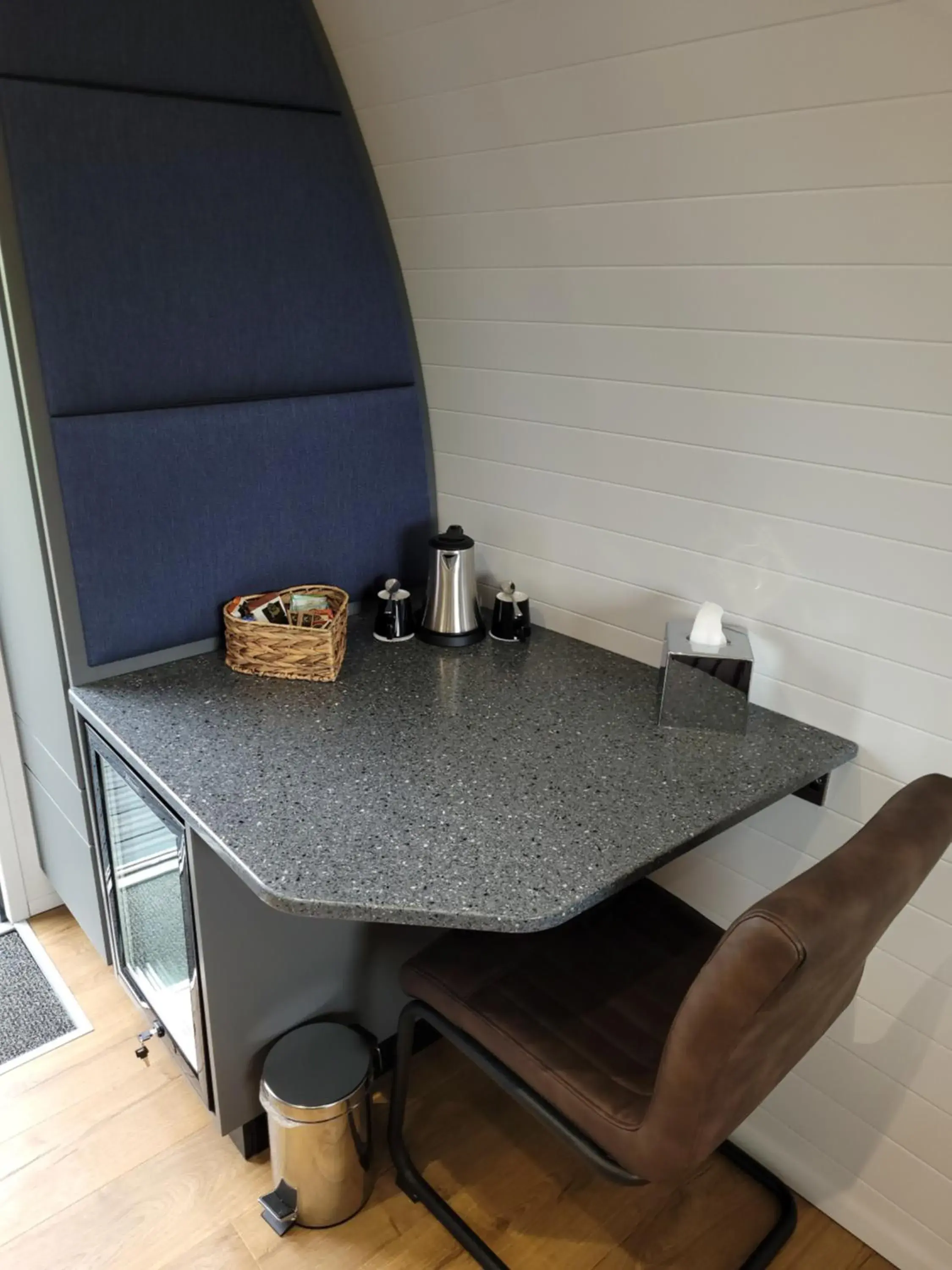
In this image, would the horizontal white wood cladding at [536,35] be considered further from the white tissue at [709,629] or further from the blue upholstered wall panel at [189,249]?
the white tissue at [709,629]

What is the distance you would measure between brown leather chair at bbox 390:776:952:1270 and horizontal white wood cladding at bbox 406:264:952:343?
606 millimetres

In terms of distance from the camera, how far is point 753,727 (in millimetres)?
1468

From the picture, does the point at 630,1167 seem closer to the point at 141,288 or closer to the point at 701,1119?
the point at 701,1119

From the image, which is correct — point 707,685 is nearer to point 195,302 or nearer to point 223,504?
point 223,504

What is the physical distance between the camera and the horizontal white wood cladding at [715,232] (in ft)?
3.63

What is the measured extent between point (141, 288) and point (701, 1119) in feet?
4.70

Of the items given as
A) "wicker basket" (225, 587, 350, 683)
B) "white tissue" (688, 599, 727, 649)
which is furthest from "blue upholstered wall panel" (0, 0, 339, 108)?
"white tissue" (688, 599, 727, 649)

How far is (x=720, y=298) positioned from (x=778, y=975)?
944mm

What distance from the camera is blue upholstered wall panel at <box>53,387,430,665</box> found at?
1.50 metres

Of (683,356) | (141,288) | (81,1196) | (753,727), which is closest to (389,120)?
(141,288)

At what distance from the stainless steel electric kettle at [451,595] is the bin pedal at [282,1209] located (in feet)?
3.18

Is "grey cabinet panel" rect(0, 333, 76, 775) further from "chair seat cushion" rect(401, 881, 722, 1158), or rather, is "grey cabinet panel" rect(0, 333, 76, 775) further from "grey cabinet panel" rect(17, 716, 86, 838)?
"chair seat cushion" rect(401, 881, 722, 1158)

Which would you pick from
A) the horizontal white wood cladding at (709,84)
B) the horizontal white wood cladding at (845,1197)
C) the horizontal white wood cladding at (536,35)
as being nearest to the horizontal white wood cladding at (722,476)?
the horizontal white wood cladding at (709,84)

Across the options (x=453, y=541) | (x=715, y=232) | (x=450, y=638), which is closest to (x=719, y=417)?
(x=715, y=232)
